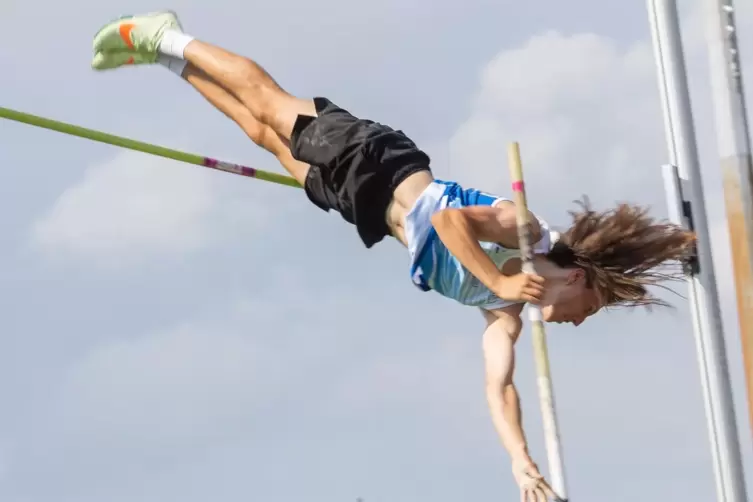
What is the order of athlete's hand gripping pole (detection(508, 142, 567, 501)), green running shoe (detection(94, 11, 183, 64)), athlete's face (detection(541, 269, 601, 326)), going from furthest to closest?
green running shoe (detection(94, 11, 183, 64)), athlete's face (detection(541, 269, 601, 326)), athlete's hand gripping pole (detection(508, 142, 567, 501))

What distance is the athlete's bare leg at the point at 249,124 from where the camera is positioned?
6.43 meters

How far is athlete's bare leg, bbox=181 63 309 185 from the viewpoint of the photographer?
21.1 ft

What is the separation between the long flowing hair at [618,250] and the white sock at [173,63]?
6.77 feet

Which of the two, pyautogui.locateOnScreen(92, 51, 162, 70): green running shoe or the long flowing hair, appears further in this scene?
pyautogui.locateOnScreen(92, 51, 162, 70): green running shoe

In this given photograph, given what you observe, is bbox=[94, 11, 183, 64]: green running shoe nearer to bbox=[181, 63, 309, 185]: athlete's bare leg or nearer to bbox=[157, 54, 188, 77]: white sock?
bbox=[157, 54, 188, 77]: white sock

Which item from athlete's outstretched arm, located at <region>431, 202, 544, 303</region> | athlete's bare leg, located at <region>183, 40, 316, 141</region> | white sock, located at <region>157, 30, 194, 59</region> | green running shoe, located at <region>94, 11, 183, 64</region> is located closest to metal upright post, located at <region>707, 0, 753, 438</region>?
athlete's outstretched arm, located at <region>431, 202, 544, 303</region>

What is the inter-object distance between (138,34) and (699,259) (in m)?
2.83

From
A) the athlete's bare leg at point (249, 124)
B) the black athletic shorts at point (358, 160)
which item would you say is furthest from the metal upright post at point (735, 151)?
the athlete's bare leg at point (249, 124)

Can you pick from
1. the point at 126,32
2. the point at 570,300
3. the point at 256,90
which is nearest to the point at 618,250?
the point at 570,300

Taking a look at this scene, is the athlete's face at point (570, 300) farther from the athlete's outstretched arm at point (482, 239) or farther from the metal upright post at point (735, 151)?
the metal upright post at point (735, 151)

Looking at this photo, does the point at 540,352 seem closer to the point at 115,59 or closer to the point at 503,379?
the point at 503,379

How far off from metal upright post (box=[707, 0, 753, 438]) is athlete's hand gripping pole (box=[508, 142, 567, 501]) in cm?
91

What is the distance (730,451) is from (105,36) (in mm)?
3510

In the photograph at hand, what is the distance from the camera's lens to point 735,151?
5.64m
